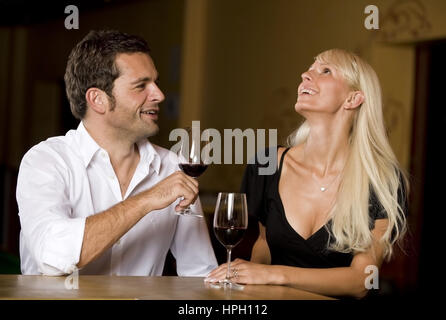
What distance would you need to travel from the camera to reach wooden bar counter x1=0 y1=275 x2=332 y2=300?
5.13 ft

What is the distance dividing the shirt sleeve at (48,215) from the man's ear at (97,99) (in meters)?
0.28

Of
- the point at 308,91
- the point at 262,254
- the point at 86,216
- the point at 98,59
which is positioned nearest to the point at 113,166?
the point at 86,216

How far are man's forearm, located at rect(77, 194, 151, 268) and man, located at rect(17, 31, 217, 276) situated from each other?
130mm

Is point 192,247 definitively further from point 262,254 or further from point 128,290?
point 128,290

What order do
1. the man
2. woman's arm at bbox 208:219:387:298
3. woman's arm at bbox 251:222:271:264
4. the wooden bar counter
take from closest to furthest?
the wooden bar counter
woman's arm at bbox 208:219:387:298
the man
woman's arm at bbox 251:222:271:264

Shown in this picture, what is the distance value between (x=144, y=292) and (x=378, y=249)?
38.7 inches

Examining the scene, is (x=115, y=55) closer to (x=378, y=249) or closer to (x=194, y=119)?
(x=378, y=249)

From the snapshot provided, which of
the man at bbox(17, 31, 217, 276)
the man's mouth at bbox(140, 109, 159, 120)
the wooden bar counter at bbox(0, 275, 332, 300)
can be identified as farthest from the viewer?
the man's mouth at bbox(140, 109, 159, 120)

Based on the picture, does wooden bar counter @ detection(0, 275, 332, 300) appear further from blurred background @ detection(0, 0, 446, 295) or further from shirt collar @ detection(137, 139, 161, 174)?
blurred background @ detection(0, 0, 446, 295)

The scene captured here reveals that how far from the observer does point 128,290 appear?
1671 millimetres

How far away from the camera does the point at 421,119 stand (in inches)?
206

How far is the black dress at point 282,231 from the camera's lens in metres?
2.39

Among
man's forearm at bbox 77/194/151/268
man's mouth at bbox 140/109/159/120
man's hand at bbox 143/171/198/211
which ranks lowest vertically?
man's forearm at bbox 77/194/151/268

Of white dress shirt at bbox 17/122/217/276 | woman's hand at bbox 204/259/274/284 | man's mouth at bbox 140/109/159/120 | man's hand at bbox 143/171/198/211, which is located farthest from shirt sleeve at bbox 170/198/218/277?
woman's hand at bbox 204/259/274/284
